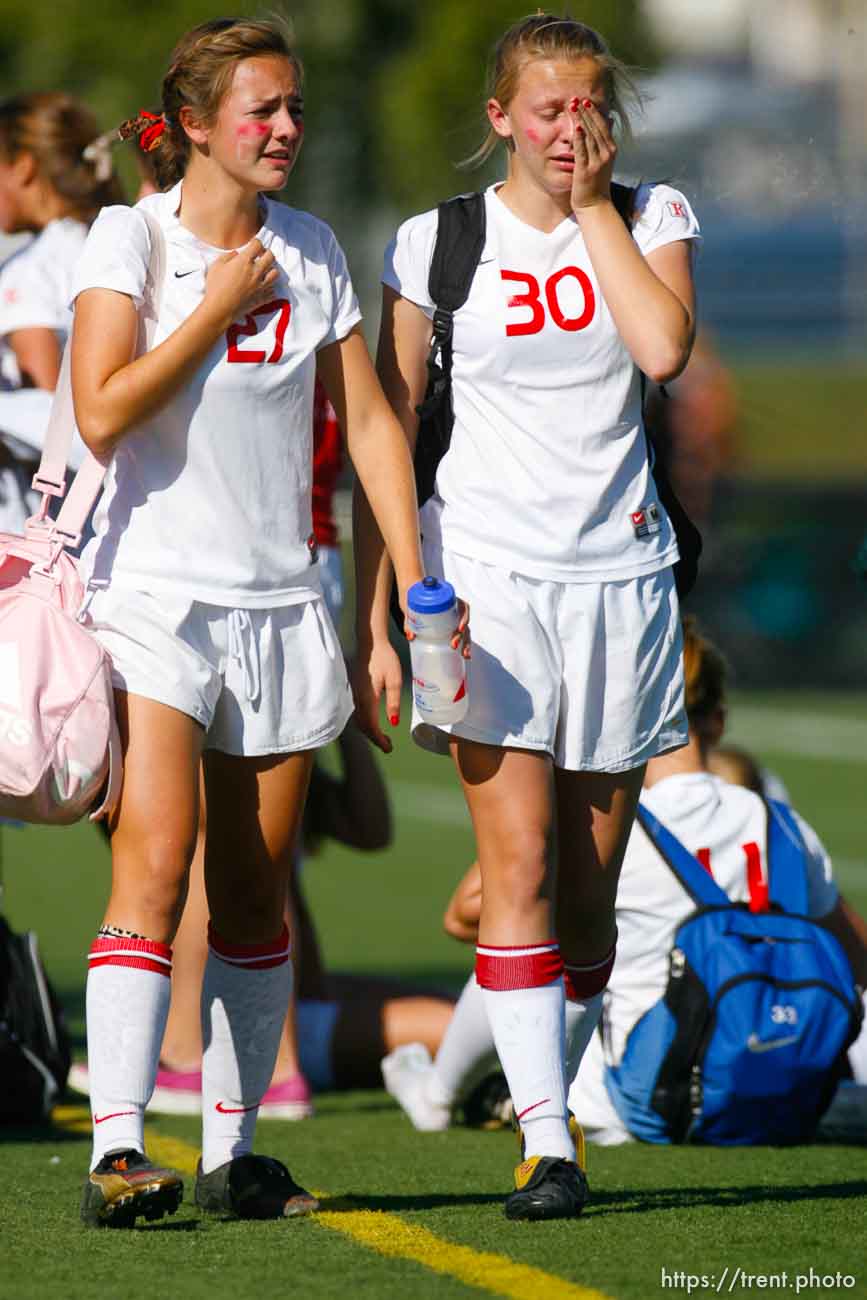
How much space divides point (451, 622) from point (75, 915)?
5.93m

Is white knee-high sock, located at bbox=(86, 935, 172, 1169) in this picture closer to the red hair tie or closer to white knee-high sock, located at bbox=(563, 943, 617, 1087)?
white knee-high sock, located at bbox=(563, 943, 617, 1087)

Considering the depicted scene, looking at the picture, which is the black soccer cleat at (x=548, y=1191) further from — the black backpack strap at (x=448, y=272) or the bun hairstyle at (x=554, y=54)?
the bun hairstyle at (x=554, y=54)

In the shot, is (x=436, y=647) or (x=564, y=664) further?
(x=564, y=664)

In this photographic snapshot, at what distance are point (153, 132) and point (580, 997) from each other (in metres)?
1.87

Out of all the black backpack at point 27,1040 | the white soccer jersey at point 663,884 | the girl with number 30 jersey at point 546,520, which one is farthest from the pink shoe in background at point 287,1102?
the girl with number 30 jersey at point 546,520

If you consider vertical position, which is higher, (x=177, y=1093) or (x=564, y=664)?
(x=564, y=664)

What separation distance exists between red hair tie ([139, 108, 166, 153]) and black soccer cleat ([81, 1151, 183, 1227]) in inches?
73.3

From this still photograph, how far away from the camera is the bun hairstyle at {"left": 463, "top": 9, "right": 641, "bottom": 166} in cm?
434

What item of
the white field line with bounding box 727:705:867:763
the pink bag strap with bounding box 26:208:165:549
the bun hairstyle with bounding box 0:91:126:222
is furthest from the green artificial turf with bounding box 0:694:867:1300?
the white field line with bounding box 727:705:867:763

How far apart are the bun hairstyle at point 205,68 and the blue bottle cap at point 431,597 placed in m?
0.92

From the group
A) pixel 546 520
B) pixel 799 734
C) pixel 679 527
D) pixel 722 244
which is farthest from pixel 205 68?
pixel 722 244

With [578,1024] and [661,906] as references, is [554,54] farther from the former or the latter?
[661,906]

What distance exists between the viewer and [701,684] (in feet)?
18.9

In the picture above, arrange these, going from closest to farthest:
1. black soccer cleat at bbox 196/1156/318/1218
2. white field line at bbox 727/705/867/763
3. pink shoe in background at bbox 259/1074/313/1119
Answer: black soccer cleat at bbox 196/1156/318/1218
pink shoe in background at bbox 259/1074/313/1119
white field line at bbox 727/705/867/763
